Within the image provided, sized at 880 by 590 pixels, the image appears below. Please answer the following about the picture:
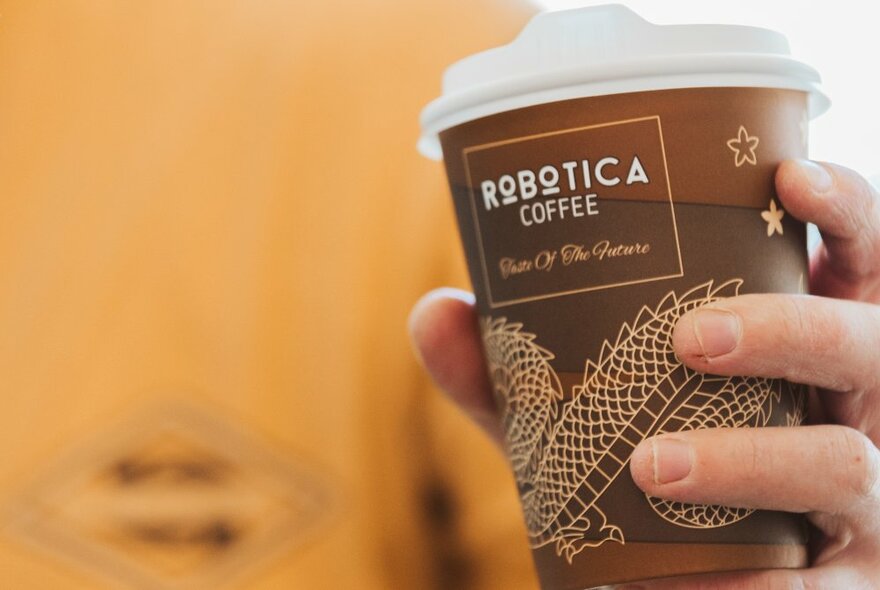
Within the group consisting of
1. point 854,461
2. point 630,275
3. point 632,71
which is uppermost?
point 632,71

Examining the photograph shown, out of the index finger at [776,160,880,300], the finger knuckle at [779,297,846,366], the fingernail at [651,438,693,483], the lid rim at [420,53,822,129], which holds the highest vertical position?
the lid rim at [420,53,822,129]

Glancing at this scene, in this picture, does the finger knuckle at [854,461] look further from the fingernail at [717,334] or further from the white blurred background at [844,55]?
the white blurred background at [844,55]

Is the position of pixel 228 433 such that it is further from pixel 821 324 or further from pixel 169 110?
pixel 821 324

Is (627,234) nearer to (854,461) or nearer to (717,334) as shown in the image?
(717,334)

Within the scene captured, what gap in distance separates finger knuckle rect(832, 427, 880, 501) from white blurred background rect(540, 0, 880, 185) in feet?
2.51

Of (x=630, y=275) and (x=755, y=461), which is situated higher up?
(x=630, y=275)

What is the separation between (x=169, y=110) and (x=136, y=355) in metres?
0.25

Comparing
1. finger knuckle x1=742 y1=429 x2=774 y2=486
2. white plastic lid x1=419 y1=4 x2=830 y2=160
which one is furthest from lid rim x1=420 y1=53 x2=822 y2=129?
finger knuckle x1=742 y1=429 x2=774 y2=486

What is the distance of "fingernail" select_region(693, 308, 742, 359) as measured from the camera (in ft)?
2.10

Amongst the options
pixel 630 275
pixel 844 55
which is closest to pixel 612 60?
pixel 630 275

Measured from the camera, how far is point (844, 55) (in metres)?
1.38

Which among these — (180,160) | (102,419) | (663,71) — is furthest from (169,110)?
(663,71)

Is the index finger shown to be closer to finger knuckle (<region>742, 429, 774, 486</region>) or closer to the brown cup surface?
the brown cup surface

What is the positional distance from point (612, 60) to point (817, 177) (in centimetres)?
17
